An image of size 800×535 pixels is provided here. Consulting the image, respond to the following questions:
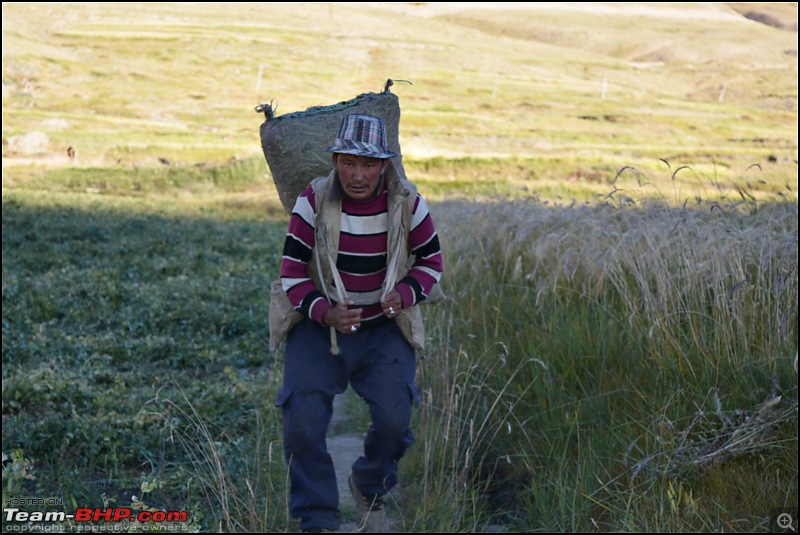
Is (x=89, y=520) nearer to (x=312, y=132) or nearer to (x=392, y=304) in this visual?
(x=392, y=304)

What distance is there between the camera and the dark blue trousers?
3848mm

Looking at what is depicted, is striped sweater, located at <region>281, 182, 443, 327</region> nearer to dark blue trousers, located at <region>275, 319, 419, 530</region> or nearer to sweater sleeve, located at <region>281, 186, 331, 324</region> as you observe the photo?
sweater sleeve, located at <region>281, 186, 331, 324</region>

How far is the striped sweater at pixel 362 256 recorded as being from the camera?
3.81m

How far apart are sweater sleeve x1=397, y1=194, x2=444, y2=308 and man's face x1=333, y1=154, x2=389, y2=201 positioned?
24cm

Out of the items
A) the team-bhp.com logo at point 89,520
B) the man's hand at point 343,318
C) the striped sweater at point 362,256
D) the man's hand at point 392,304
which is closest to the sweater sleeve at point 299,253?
the striped sweater at point 362,256

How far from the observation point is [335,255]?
3824 mm

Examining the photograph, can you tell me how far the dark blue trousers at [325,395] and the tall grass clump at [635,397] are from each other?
22cm

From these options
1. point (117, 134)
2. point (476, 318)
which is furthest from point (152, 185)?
point (476, 318)

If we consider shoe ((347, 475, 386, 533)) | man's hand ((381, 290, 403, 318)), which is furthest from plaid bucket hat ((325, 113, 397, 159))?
shoe ((347, 475, 386, 533))

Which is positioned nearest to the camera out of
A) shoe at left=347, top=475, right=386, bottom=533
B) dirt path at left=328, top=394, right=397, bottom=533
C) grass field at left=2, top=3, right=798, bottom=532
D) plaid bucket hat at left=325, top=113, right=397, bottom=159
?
plaid bucket hat at left=325, top=113, right=397, bottom=159

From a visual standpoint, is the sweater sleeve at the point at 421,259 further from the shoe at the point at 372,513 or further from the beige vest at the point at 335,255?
the shoe at the point at 372,513

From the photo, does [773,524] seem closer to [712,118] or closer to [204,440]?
[204,440]

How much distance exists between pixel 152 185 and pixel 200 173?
2005mm

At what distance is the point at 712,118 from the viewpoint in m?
66.8
